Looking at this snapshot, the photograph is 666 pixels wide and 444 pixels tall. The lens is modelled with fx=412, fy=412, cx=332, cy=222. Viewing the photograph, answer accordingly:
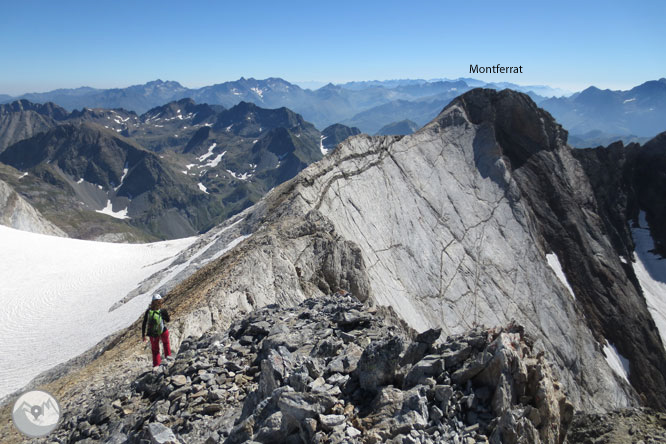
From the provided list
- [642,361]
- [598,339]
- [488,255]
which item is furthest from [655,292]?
[488,255]

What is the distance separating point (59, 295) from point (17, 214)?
90.4m

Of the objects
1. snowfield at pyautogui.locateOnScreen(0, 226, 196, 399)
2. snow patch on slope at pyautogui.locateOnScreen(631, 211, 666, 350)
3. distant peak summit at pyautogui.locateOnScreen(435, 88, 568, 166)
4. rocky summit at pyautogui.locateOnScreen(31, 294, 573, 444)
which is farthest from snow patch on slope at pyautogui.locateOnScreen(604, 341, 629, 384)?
snowfield at pyautogui.locateOnScreen(0, 226, 196, 399)

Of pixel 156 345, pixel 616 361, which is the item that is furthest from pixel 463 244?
pixel 156 345

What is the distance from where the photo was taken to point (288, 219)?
28031mm

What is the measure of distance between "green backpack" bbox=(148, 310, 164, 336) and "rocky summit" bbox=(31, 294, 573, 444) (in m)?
1.93

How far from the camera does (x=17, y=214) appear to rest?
10700 cm

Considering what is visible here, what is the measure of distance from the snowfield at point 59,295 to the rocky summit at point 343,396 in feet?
55.7

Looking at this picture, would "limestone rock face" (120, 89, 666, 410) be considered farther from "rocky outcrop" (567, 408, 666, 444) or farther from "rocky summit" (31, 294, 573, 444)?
"rocky outcrop" (567, 408, 666, 444)

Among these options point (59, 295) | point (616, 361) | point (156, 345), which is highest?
point (156, 345)

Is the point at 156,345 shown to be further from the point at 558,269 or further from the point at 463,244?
the point at 558,269

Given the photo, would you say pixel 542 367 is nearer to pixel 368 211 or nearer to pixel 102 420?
pixel 102 420

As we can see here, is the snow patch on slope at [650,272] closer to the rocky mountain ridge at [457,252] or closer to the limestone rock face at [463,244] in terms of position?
the rocky mountain ridge at [457,252]

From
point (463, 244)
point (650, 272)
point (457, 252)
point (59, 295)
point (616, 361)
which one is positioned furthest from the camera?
point (650, 272)

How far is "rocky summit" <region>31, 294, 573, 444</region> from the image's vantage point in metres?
8.11
